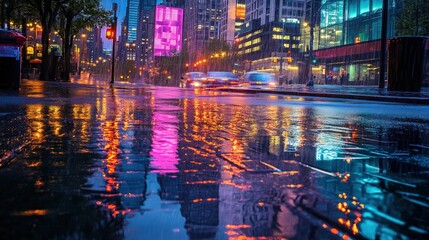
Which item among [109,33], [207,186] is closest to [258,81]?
[109,33]

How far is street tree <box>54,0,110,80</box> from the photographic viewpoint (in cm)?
3741

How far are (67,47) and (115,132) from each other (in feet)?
123

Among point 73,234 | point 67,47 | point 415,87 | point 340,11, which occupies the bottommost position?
point 73,234

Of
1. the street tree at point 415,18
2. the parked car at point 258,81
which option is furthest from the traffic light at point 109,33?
the street tree at point 415,18

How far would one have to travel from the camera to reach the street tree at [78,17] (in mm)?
37406

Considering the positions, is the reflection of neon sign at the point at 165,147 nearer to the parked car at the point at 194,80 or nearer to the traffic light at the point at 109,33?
the traffic light at the point at 109,33

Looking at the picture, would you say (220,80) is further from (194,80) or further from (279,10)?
(279,10)

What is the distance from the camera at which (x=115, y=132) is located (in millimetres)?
5391

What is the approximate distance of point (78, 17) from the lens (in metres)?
44.4

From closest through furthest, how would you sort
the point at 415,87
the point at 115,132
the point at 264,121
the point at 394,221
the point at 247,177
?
the point at 394,221, the point at 247,177, the point at 115,132, the point at 264,121, the point at 415,87

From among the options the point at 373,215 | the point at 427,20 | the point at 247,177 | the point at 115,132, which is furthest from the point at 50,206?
the point at 427,20

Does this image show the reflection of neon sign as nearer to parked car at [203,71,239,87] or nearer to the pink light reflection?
the pink light reflection

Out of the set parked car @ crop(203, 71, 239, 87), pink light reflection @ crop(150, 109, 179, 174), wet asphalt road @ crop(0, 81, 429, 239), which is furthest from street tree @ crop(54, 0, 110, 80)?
wet asphalt road @ crop(0, 81, 429, 239)

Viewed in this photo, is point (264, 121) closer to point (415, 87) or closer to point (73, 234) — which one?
point (73, 234)
